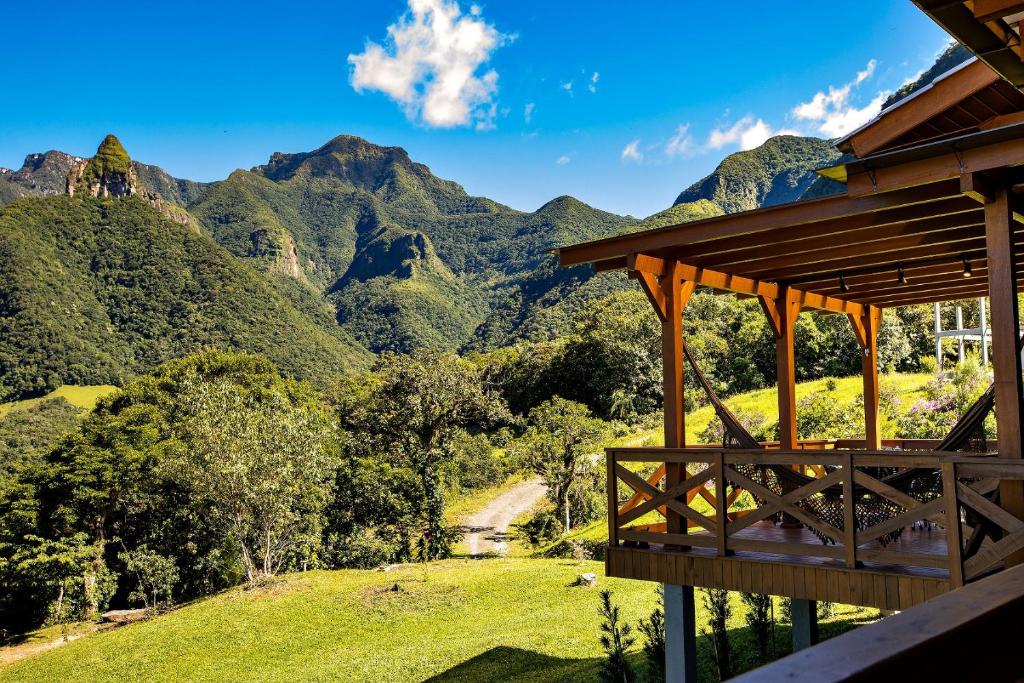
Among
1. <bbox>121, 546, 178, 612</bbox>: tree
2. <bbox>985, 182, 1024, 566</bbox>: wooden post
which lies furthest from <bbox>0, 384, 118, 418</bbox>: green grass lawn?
<bbox>985, 182, 1024, 566</bbox>: wooden post

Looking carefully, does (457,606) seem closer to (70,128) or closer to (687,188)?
(687,188)

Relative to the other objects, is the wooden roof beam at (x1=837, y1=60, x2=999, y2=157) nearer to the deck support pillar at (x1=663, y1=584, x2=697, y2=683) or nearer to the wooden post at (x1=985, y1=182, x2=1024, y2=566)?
the wooden post at (x1=985, y1=182, x2=1024, y2=566)

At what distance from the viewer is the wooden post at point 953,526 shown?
169 inches

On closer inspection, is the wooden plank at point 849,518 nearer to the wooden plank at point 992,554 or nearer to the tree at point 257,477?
the wooden plank at point 992,554

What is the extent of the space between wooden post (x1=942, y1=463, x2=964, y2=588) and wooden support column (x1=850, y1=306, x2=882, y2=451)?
4740 millimetres

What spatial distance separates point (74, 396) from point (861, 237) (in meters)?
57.3

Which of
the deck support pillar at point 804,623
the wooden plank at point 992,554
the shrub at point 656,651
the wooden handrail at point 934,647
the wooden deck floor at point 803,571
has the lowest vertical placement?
the shrub at point 656,651

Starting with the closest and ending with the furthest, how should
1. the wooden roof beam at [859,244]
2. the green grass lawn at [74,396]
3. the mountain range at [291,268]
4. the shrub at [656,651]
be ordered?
the wooden roof beam at [859,244]
the shrub at [656,651]
the green grass lawn at [74,396]
the mountain range at [291,268]

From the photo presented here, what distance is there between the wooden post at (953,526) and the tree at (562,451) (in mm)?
15560

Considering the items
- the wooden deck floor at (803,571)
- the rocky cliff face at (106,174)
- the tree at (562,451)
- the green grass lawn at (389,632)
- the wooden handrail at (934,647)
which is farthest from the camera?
the rocky cliff face at (106,174)

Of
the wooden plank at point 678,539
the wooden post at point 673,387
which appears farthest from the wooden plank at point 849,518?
the wooden post at point 673,387

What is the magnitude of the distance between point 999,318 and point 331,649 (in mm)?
10434

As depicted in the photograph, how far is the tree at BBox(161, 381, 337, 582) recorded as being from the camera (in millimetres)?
17812

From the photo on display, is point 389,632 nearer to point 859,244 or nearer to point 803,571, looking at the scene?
point 803,571
